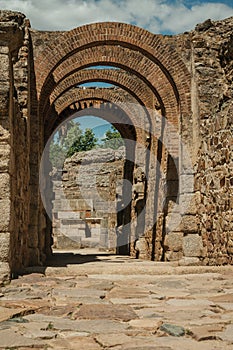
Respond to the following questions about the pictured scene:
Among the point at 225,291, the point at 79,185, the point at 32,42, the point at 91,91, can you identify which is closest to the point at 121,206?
the point at 91,91

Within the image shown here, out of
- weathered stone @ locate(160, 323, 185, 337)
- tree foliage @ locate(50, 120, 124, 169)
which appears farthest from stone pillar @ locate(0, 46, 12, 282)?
tree foliage @ locate(50, 120, 124, 169)

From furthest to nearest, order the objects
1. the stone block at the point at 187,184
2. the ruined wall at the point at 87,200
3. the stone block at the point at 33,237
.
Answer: the ruined wall at the point at 87,200
the stone block at the point at 187,184
the stone block at the point at 33,237

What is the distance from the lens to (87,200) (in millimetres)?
24953

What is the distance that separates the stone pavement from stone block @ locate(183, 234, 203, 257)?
9.06 ft

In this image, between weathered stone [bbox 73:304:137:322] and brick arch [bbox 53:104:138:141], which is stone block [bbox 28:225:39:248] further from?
brick arch [bbox 53:104:138:141]

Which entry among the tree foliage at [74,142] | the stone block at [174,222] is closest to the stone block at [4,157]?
the stone block at [174,222]

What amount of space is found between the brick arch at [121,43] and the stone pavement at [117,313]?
5.15m

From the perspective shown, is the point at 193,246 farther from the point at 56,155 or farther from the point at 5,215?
the point at 56,155

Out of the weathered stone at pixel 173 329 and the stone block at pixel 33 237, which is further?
the stone block at pixel 33 237

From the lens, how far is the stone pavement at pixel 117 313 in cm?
317

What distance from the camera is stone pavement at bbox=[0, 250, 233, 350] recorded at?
10.4ft

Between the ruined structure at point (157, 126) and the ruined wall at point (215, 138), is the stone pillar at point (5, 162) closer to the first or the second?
the ruined structure at point (157, 126)

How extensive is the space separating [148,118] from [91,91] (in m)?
3.34

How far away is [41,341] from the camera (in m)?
3.16
